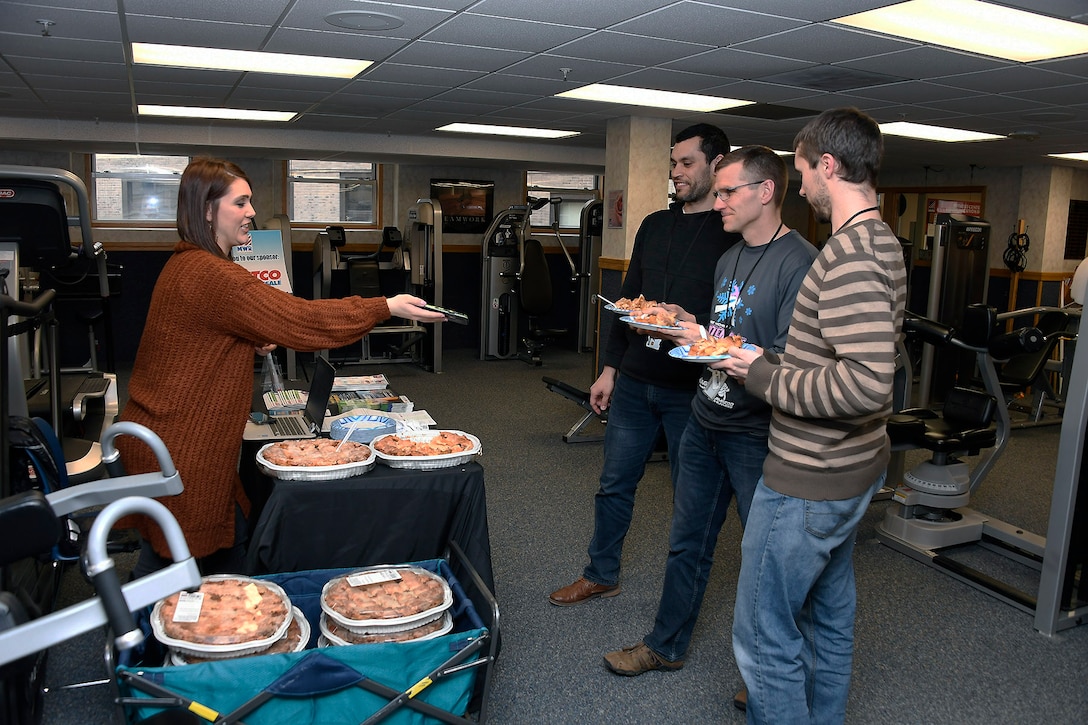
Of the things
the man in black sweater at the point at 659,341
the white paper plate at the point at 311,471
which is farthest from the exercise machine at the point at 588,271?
the white paper plate at the point at 311,471

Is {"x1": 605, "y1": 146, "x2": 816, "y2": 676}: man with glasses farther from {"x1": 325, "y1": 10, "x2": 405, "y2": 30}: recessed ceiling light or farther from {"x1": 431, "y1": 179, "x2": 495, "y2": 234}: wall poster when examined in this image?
{"x1": 431, "y1": 179, "x2": 495, "y2": 234}: wall poster

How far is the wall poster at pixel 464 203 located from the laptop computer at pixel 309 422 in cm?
692

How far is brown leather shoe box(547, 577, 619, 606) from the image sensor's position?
3146 millimetres

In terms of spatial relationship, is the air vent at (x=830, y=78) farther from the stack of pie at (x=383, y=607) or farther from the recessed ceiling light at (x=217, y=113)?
the recessed ceiling light at (x=217, y=113)

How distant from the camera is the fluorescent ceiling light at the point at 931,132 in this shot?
6.43 metres

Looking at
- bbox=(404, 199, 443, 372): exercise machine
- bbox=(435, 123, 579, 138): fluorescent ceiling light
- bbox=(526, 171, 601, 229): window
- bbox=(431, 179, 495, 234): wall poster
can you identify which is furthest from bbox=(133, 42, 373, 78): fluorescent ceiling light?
bbox=(526, 171, 601, 229): window

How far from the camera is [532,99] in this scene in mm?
5621

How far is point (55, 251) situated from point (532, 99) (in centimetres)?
316

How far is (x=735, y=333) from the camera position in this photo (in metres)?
2.32

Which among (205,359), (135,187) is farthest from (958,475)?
(135,187)

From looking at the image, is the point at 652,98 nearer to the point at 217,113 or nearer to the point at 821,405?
the point at 217,113

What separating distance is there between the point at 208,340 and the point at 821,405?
1485 millimetres

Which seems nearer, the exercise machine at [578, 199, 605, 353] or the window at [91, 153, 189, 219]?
the window at [91, 153, 189, 219]

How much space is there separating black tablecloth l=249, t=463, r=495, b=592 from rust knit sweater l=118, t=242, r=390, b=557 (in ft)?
0.57
